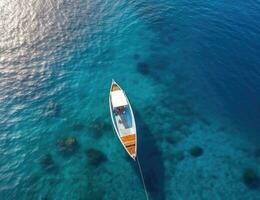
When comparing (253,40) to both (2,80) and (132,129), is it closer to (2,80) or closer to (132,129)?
(132,129)

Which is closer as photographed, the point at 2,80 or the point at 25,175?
the point at 25,175

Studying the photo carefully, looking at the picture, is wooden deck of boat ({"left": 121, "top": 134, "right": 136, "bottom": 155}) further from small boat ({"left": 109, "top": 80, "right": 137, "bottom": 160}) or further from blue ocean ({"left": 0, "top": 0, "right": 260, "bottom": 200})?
blue ocean ({"left": 0, "top": 0, "right": 260, "bottom": 200})

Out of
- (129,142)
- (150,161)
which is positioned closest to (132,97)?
(129,142)

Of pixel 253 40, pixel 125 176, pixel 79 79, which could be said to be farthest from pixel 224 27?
pixel 125 176

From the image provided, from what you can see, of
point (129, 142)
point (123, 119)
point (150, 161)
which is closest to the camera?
point (129, 142)

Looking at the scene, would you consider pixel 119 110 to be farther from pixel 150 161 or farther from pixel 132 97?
pixel 150 161

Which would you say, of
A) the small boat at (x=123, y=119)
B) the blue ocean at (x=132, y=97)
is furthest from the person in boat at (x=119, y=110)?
the blue ocean at (x=132, y=97)
